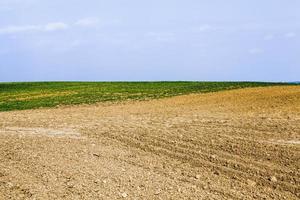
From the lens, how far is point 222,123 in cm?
1752

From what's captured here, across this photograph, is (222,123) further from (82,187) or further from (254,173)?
(82,187)

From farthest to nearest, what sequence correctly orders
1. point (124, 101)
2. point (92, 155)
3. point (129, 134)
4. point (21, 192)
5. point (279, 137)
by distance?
point (124, 101) < point (129, 134) < point (279, 137) < point (92, 155) < point (21, 192)

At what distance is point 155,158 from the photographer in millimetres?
12688

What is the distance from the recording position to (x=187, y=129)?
16422mm

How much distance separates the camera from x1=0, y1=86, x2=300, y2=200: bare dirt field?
396 inches

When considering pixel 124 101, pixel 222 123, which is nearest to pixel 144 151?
pixel 222 123

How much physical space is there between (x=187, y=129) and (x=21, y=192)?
7.58 meters

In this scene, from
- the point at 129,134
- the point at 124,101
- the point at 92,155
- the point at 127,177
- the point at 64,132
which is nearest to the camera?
the point at 127,177

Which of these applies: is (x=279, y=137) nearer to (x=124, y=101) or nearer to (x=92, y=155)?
(x=92, y=155)

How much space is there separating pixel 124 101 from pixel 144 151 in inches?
736

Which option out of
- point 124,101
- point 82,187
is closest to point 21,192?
point 82,187

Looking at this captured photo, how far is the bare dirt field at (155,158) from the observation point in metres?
10.1

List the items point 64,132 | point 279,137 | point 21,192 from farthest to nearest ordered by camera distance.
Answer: point 64,132 → point 279,137 → point 21,192

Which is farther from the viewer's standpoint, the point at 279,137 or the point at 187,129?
the point at 187,129
